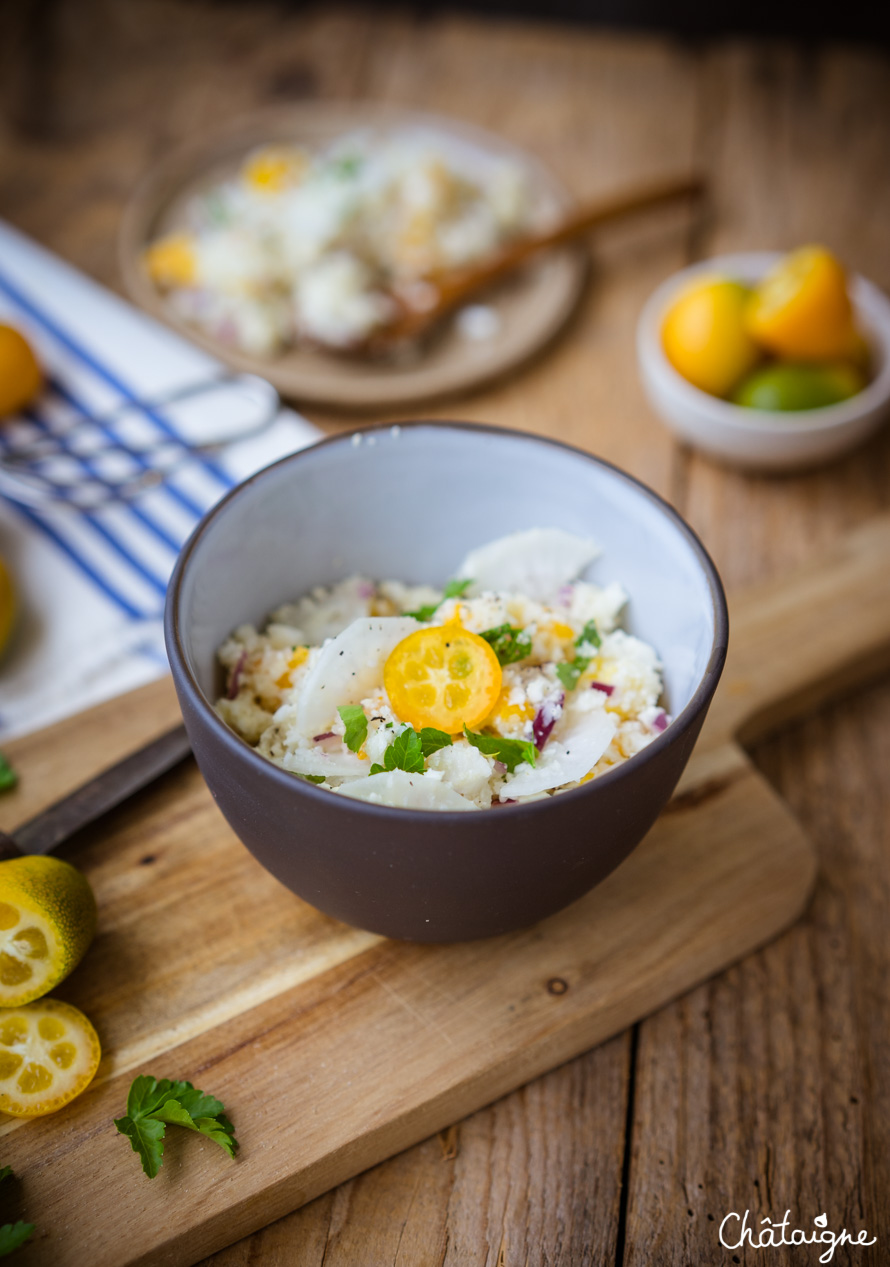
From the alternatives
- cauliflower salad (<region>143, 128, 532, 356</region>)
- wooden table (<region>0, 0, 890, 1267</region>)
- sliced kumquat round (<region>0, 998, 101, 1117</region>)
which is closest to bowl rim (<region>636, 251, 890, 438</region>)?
wooden table (<region>0, 0, 890, 1267</region>)

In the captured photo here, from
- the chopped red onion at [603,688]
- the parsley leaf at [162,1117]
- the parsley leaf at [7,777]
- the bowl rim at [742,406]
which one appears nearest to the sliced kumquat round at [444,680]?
the chopped red onion at [603,688]

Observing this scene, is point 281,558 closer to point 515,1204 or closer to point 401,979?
point 401,979

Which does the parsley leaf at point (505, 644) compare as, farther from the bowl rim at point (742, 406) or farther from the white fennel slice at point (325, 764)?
the bowl rim at point (742, 406)

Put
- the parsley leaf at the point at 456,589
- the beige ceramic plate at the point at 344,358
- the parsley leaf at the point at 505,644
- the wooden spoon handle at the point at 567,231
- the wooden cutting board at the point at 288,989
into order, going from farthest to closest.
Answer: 1. the wooden spoon handle at the point at 567,231
2. the beige ceramic plate at the point at 344,358
3. the parsley leaf at the point at 456,589
4. the parsley leaf at the point at 505,644
5. the wooden cutting board at the point at 288,989

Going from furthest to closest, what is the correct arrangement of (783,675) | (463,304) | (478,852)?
(463,304) → (783,675) → (478,852)

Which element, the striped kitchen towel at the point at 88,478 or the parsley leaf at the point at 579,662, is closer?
the parsley leaf at the point at 579,662

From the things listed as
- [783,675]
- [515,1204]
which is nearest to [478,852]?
[515,1204]

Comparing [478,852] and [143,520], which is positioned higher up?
[478,852]

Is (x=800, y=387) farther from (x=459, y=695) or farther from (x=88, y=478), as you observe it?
(x=88, y=478)
